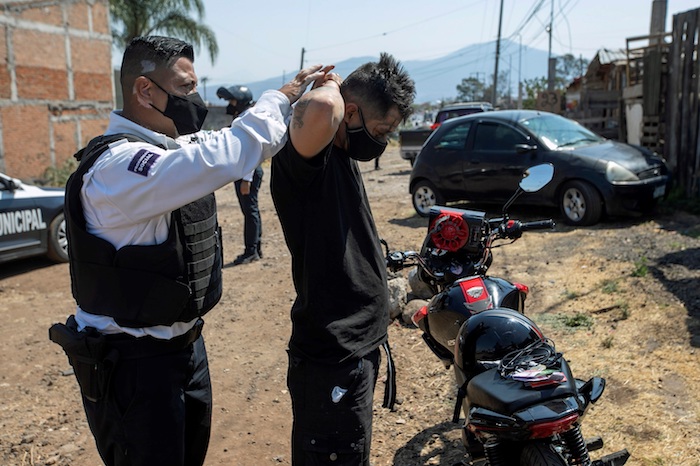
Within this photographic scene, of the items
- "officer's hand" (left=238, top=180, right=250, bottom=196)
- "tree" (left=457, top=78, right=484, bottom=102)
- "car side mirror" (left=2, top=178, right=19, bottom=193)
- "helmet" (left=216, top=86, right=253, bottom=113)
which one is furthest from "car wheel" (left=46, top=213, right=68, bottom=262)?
"tree" (left=457, top=78, right=484, bottom=102)

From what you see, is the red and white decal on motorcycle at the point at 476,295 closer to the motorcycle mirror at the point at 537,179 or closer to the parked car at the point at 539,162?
the motorcycle mirror at the point at 537,179

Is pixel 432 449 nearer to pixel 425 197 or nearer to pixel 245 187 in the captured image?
pixel 245 187

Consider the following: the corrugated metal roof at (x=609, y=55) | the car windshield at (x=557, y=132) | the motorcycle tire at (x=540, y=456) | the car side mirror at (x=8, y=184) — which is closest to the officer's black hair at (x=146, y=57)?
the motorcycle tire at (x=540, y=456)

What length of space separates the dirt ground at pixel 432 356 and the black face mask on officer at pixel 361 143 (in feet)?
6.45

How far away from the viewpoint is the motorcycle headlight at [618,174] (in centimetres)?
763

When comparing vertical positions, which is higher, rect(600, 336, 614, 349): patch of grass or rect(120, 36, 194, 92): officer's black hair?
rect(120, 36, 194, 92): officer's black hair

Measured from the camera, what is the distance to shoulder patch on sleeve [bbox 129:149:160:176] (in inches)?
69.6

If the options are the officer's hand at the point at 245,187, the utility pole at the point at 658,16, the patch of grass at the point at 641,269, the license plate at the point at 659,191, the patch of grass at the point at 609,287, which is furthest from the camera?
the utility pole at the point at 658,16

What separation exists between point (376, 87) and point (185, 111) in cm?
69

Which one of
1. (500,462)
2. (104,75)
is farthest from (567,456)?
(104,75)

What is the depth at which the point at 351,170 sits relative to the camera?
2.05 m

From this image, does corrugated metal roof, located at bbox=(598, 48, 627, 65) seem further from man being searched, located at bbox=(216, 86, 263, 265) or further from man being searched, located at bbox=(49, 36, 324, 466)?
man being searched, located at bbox=(49, 36, 324, 466)

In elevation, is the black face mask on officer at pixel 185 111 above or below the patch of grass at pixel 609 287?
above

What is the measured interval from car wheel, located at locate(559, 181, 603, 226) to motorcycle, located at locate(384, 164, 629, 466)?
4.80 m
